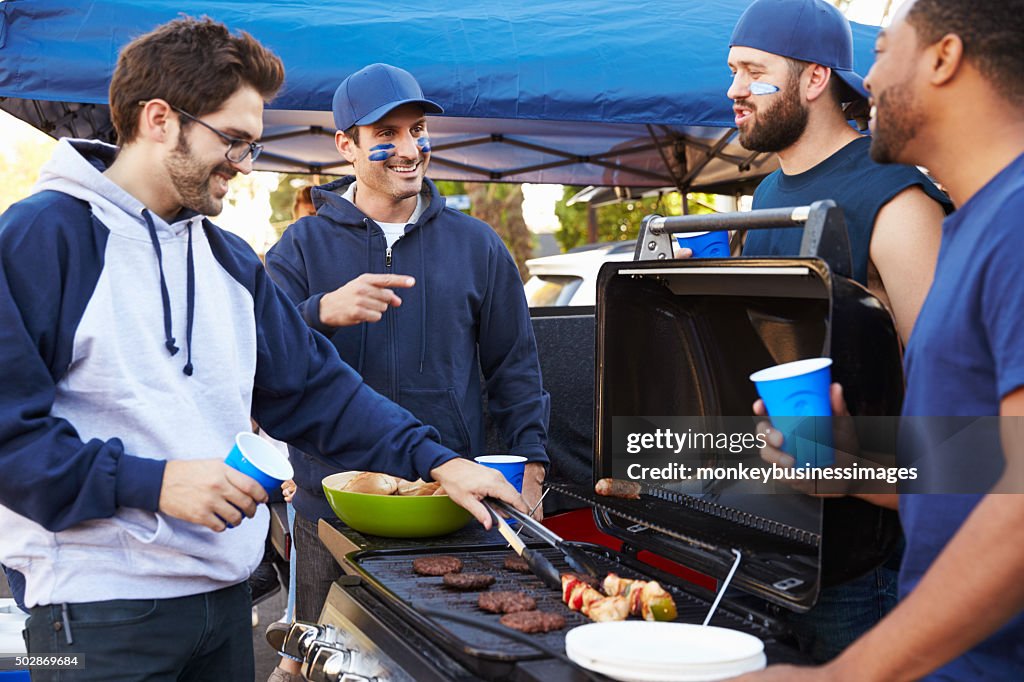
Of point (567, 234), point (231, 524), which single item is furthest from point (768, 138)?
point (567, 234)

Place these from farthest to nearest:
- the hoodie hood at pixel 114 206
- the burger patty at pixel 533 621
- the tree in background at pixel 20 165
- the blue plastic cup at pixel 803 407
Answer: the tree in background at pixel 20 165, the hoodie hood at pixel 114 206, the burger patty at pixel 533 621, the blue plastic cup at pixel 803 407

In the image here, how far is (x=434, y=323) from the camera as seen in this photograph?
10.9 feet

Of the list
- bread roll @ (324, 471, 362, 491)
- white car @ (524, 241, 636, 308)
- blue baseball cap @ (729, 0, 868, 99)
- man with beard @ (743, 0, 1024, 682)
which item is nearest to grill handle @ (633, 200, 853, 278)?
man with beard @ (743, 0, 1024, 682)

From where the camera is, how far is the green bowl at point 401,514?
2.58 meters

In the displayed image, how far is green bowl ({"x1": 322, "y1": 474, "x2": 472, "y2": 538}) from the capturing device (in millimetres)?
2578

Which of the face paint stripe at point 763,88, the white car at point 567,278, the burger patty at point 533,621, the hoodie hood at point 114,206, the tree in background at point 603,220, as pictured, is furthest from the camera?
the tree in background at point 603,220

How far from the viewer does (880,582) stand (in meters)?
2.10

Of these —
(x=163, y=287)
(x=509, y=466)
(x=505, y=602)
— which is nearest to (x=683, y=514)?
(x=505, y=602)

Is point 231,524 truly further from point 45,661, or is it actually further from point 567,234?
point 567,234

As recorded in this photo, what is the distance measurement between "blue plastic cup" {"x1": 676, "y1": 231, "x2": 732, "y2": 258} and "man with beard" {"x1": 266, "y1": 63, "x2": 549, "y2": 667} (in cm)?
92

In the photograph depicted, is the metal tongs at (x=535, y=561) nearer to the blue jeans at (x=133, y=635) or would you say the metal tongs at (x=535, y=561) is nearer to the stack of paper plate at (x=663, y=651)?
the stack of paper plate at (x=663, y=651)

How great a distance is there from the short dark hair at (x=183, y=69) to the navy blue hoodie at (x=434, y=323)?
3.32 feet

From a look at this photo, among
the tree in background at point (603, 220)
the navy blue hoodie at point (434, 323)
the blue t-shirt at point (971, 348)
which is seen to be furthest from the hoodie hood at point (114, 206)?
the tree in background at point (603, 220)

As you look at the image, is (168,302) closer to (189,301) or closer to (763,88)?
(189,301)
